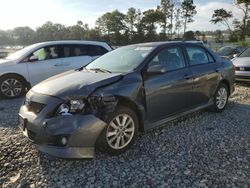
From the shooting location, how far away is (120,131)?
11.9ft

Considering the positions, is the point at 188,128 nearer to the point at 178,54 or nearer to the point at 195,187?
the point at 178,54

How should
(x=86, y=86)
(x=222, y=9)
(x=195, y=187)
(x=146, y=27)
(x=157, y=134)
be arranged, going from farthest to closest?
(x=146, y=27), (x=222, y=9), (x=157, y=134), (x=86, y=86), (x=195, y=187)

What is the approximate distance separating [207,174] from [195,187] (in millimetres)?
335

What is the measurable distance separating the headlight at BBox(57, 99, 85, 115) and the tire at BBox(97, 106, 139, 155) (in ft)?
1.33

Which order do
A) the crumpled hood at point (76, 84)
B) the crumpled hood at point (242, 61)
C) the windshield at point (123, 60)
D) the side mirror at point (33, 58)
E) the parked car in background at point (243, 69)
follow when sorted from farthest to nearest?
the crumpled hood at point (242, 61), the parked car in background at point (243, 69), the side mirror at point (33, 58), the windshield at point (123, 60), the crumpled hood at point (76, 84)

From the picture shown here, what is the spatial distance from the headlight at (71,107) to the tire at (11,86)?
4.63 m

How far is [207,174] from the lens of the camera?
3182mm

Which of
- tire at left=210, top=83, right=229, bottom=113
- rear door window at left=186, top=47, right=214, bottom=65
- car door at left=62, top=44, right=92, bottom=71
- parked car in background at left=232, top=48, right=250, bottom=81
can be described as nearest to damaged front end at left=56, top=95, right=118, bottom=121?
rear door window at left=186, top=47, right=214, bottom=65

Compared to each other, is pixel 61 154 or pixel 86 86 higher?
pixel 86 86

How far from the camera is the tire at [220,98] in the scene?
5617mm

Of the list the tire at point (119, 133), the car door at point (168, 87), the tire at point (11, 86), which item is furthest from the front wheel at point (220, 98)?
the tire at point (11, 86)

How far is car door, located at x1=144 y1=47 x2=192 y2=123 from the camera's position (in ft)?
13.3

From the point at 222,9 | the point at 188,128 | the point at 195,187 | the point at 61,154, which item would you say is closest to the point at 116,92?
the point at 61,154

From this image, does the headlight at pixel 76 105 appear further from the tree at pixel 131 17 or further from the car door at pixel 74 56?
the tree at pixel 131 17
